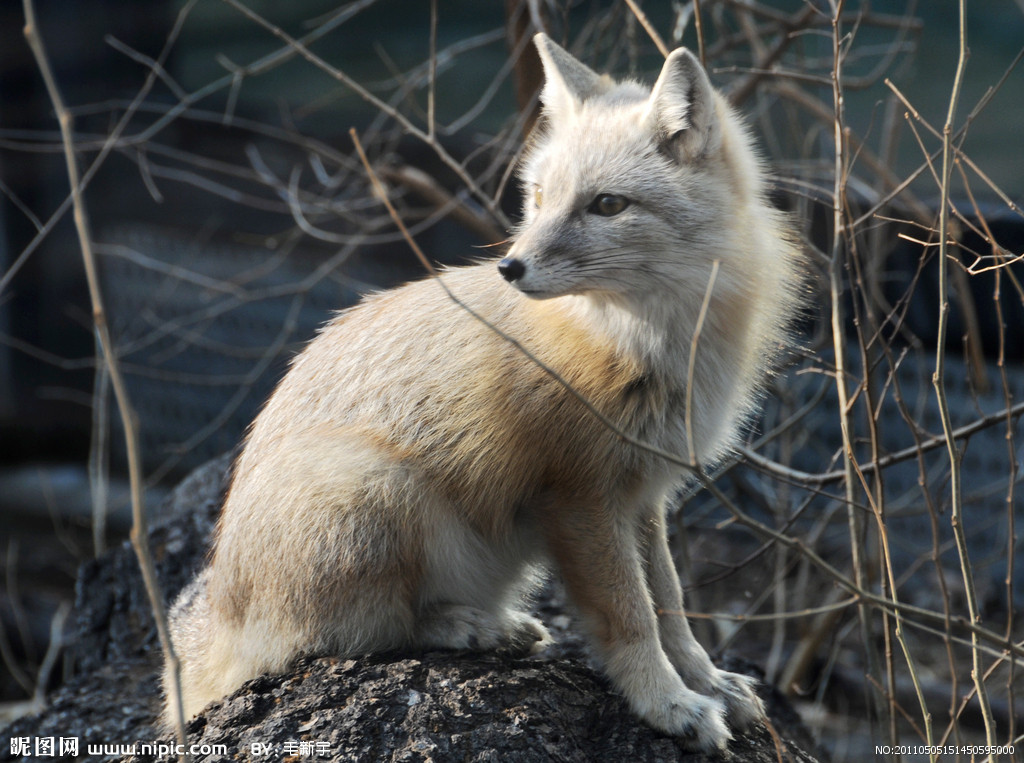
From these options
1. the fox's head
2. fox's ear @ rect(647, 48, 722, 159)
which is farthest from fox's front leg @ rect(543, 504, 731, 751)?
fox's ear @ rect(647, 48, 722, 159)

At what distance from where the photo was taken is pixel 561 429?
2668 mm

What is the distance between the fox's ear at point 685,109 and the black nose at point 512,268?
2.02ft

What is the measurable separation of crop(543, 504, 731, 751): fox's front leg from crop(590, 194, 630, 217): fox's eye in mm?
829

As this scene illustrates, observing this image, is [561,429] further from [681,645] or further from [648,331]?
[681,645]

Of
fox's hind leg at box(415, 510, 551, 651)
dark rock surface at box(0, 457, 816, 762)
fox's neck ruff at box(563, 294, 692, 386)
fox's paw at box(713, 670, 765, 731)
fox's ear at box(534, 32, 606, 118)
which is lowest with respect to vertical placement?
fox's paw at box(713, 670, 765, 731)

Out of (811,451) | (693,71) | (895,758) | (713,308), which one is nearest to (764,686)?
(895,758)

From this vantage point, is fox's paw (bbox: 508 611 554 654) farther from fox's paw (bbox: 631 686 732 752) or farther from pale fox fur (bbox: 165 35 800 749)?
fox's paw (bbox: 631 686 732 752)

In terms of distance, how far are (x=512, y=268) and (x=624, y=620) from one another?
1058mm

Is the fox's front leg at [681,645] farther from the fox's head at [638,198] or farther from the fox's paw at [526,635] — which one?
the fox's head at [638,198]

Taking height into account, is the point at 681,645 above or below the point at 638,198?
below

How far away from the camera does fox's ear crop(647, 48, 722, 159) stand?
2477 mm

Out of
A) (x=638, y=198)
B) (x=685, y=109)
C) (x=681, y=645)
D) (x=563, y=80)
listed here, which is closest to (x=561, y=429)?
(x=638, y=198)

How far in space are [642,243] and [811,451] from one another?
12.9 feet

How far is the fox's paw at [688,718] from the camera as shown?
2562 mm
